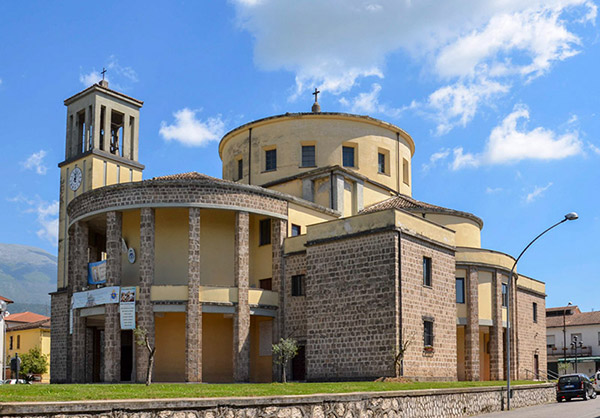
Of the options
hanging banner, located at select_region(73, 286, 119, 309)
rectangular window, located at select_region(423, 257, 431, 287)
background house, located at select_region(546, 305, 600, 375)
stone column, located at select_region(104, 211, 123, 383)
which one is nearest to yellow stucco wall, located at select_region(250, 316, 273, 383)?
stone column, located at select_region(104, 211, 123, 383)

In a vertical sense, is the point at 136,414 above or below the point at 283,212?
below

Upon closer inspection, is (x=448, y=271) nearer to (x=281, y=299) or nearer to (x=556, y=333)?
(x=281, y=299)

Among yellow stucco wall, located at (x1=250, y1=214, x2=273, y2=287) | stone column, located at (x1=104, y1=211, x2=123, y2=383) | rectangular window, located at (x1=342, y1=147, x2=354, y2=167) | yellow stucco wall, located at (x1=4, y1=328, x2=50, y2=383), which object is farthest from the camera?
yellow stucco wall, located at (x1=4, y1=328, x2=50, y2=383)

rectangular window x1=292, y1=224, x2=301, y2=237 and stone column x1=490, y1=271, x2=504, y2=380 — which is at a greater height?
rectangular window x1=292, y1=224, x2=301, y2=237

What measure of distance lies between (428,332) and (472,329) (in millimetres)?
7608

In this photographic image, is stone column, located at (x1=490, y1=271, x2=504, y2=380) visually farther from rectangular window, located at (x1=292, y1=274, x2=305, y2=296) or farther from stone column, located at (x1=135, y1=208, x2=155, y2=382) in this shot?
stone column, located at (x1=135, y1=208, x2=155, y2=382)

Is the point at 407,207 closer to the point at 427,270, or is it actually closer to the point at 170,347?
the point at 427,270

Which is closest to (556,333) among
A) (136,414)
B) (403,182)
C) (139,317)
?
(403,182)

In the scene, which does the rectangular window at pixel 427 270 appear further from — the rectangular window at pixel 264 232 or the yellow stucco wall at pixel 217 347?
the yellow stucco wall at pixel 217 347

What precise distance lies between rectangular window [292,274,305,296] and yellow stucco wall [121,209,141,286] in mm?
7879

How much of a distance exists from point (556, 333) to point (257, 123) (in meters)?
53.4

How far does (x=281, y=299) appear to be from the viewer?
35.0 metres

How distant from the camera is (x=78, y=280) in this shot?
36.1 metres

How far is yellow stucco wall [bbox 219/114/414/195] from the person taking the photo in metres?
41.3
